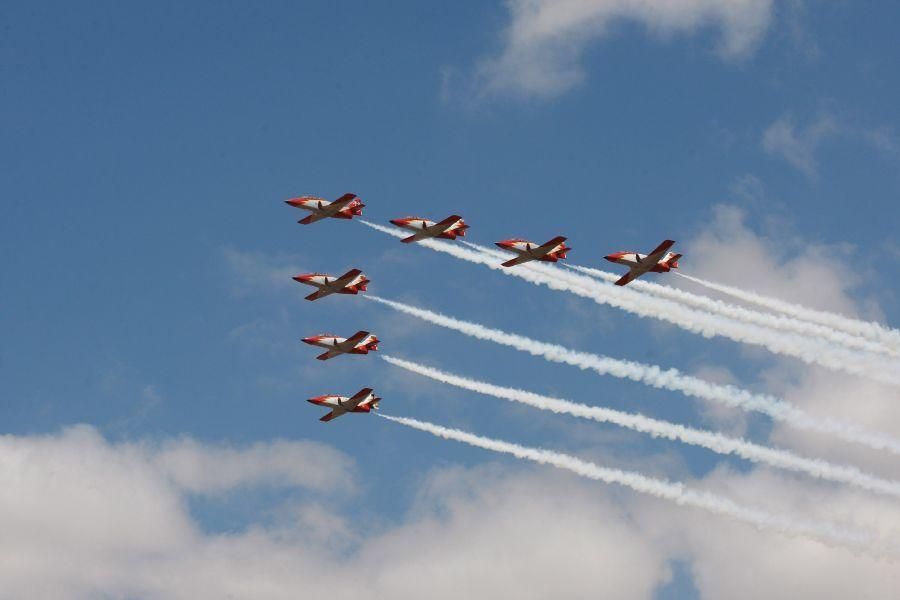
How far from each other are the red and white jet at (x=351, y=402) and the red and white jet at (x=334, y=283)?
428 inches

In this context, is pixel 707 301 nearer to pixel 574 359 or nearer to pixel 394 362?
pixel 574 359

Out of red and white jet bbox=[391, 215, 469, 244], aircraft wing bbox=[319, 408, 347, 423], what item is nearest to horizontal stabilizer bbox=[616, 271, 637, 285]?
red and white jet bbox=[391, 215, 469, 244]

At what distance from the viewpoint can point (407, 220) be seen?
434ft

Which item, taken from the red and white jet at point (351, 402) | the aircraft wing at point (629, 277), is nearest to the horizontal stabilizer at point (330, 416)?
the red and white jet at point (351, 402)

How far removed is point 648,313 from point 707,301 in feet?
20.2

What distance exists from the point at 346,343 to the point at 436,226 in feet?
56.9

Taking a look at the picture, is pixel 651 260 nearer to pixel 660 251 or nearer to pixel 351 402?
pixel 660 251

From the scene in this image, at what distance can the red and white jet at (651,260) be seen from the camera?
129375 millimetres

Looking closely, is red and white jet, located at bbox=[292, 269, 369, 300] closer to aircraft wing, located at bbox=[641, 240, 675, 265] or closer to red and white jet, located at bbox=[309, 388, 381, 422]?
red and white jet, located at bbox=[309, 388, 381, 422]

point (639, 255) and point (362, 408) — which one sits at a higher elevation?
point (639, 255)

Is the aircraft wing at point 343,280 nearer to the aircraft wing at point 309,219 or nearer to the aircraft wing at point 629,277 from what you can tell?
the aircraft wing at point 309,219

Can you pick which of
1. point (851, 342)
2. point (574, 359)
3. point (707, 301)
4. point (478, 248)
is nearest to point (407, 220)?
point (478, 248)

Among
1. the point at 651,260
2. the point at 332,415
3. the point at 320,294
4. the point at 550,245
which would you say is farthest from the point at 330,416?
the point at 651,260

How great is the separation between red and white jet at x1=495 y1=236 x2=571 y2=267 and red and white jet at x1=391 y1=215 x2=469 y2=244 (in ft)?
14.4
